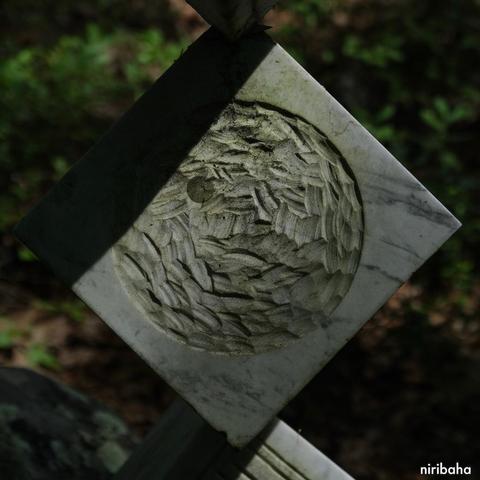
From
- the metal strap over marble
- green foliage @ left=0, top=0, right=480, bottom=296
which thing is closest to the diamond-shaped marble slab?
the metal strap over marble

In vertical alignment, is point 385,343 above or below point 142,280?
above

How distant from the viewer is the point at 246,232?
162cm

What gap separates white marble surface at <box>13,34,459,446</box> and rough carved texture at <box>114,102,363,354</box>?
1.6 inches

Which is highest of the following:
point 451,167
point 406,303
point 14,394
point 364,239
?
point 451,167

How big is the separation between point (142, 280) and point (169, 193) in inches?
7.0

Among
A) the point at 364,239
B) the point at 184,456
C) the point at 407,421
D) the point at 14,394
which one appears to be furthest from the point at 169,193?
the point at 407,421

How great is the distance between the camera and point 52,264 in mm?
1687

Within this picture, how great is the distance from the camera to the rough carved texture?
1.62 m

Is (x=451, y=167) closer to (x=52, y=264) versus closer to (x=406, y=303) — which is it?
(x=406, y=303)

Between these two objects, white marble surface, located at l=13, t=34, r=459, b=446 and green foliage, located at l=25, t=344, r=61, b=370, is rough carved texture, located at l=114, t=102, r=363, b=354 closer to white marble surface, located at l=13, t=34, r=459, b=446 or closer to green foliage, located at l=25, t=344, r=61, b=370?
white marble surface, located at l=13, t=34, r=459, b=446

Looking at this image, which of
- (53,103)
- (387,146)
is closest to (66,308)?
(53,103)

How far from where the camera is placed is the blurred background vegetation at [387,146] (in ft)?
9.15

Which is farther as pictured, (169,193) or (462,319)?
(462,319)

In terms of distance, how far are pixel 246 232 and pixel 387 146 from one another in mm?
1469
